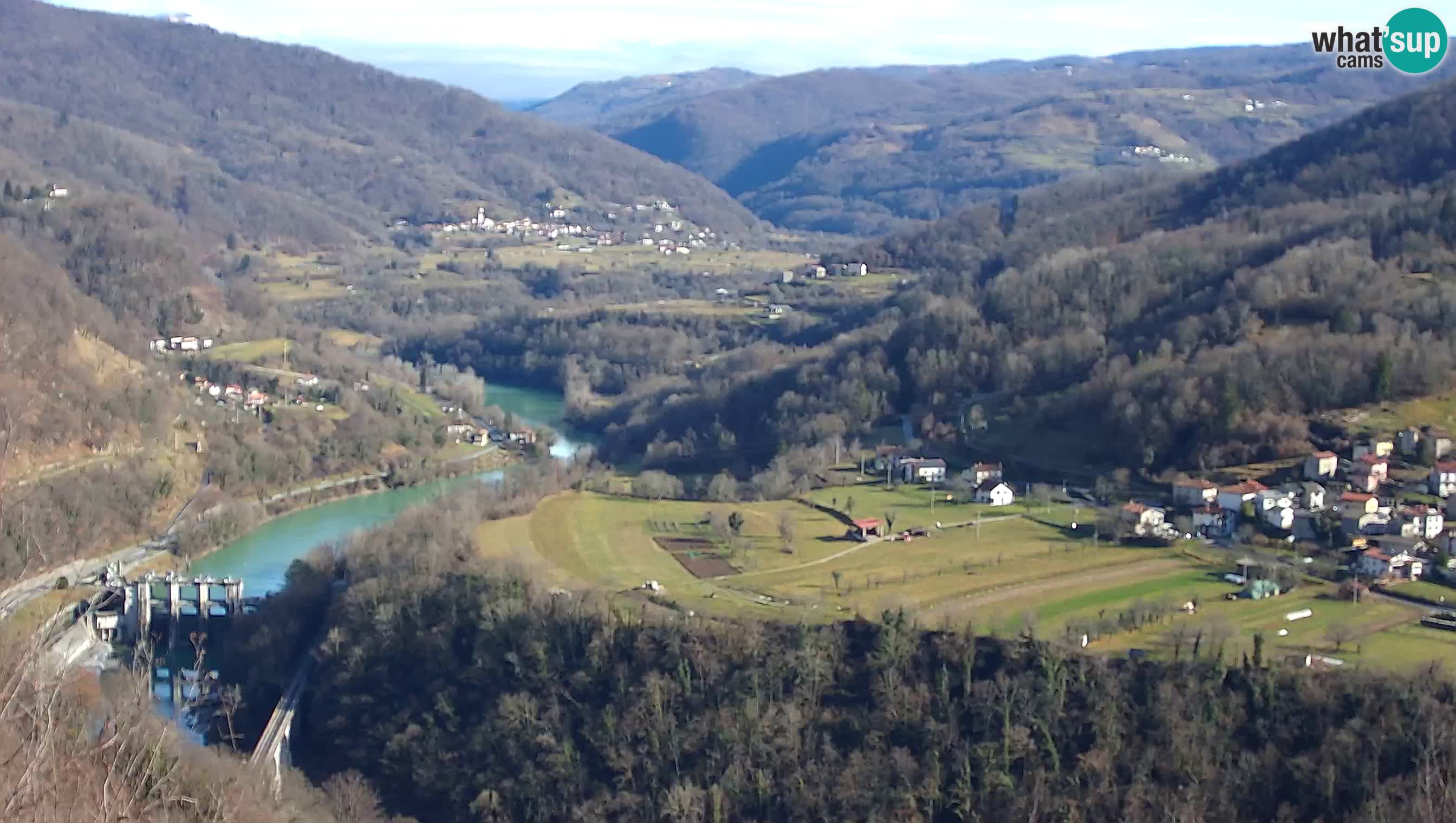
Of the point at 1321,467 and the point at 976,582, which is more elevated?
the point at 1321,467

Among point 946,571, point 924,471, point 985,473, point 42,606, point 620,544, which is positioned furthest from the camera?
point 924,471

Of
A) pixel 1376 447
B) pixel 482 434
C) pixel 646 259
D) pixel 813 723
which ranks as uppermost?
pixel 1376 447

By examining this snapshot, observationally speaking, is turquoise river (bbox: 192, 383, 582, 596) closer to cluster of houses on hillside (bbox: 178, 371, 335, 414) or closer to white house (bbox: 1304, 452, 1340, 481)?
cluster of houses on hillside (bbox: 178, 371, 335, 414)

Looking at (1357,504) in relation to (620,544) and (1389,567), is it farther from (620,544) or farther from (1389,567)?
(620,544)

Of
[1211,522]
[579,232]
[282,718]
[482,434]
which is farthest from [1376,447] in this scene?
[579,232]

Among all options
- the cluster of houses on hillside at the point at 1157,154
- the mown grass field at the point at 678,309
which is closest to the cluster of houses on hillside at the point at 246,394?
the mown grass field at the point at 678,309

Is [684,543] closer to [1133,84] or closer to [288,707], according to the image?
[288,707]

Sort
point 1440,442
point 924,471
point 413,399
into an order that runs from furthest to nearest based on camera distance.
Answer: point 413,399 < point 924,471 < point 1440,442

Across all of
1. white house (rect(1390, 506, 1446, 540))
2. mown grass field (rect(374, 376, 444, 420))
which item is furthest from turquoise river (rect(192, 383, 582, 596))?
white house (rect(1390, 506, 1446, 540))
